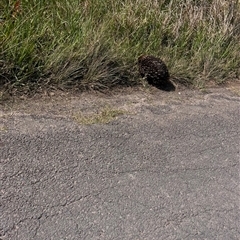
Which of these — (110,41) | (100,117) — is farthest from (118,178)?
(110,41)

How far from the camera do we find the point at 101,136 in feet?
11.0

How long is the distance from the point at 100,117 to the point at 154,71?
1.09m

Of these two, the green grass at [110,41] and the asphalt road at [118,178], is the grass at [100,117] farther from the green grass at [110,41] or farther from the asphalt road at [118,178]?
the green grass at [110,41]

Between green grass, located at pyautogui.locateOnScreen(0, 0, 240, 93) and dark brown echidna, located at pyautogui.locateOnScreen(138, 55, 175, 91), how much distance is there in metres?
0.11

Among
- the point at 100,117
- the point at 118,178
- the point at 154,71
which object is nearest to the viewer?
the point at 118,178

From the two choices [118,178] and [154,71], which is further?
[154,71]

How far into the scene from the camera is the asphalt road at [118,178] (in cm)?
256

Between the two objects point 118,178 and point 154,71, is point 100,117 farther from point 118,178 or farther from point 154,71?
point 154,71

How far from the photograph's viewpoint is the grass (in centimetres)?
350

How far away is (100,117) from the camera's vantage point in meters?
3.61

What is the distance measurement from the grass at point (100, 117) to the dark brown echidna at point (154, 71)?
0.81 m

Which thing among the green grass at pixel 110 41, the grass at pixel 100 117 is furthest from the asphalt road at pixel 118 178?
the green grass at pixel 110 41

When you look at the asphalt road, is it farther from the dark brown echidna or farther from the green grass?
the dark brown echidna

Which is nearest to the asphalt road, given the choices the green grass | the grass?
the grass
